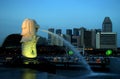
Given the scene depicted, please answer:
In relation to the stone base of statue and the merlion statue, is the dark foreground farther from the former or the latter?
the merlion statue

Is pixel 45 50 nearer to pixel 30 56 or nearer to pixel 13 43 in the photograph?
pixel 13 43

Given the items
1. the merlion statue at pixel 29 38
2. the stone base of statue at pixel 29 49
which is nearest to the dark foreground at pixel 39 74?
the stone base of statue at pixel 29 49

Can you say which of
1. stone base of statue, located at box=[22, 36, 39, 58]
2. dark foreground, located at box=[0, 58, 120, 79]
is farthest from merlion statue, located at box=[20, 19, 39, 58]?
dark foreground, located at box=[0, 58, 120, 79]

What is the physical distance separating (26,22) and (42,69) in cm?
938

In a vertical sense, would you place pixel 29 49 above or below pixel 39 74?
above

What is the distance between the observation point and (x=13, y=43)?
9988 centimetres

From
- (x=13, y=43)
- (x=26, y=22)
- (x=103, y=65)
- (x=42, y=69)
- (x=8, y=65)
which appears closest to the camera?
(x=42, y=69)

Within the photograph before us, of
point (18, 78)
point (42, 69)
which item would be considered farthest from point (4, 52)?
point (18, 78)

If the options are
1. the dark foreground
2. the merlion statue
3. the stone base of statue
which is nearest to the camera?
the dark foreground

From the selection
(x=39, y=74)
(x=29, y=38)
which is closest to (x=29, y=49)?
(x=29, y=38)

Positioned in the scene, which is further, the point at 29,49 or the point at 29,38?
the point at 29,38

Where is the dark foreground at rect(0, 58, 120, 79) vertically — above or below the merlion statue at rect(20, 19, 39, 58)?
below

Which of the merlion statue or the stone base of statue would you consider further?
the merlion statue

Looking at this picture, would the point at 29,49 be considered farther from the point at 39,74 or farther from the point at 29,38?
the point at 39,74
